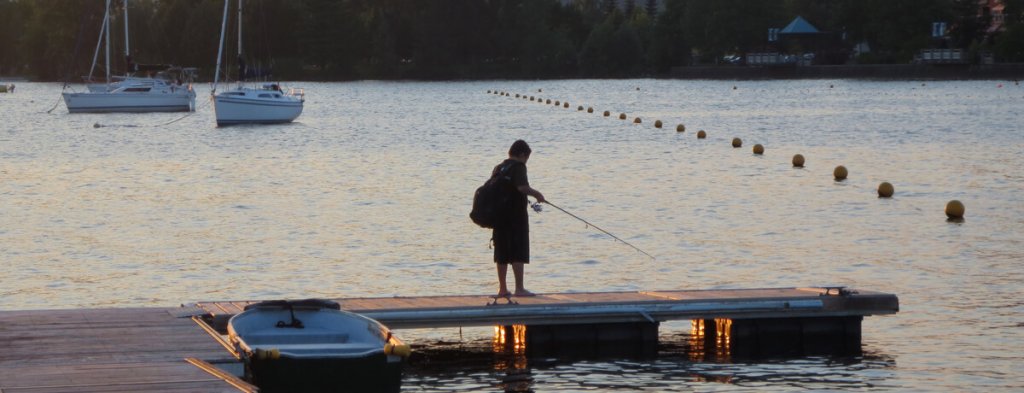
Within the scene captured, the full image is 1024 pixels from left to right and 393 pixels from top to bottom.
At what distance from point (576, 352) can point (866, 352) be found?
2.85 metres

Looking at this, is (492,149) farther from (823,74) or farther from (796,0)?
(796,0)

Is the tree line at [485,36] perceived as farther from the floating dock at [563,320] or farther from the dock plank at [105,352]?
the dock plank at [105,352]

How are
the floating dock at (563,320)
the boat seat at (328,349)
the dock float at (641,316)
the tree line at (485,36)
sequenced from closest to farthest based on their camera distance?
the boat seat at (328,349), the floating dock at (563,320), the dock float at (641,316), the tree line at (485,36)

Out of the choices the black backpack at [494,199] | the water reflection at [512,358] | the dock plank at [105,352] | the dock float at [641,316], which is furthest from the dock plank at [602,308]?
the dock plank at [105,352]

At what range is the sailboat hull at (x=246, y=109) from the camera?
69562 millimetres

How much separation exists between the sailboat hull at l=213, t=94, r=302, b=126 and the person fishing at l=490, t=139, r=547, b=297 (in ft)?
178

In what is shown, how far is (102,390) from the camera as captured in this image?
11.6 m

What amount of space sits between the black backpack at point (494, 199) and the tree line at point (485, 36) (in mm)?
141159

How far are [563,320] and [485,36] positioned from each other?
161366 mm

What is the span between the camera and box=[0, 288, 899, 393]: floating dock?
14.2m

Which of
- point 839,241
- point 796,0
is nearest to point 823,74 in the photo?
point 796,0

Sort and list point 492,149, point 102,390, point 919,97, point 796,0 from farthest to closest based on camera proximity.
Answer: point 796,0 < point 919,97 < point 492,149 < point 102,390

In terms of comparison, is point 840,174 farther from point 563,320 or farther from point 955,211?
point 563,320

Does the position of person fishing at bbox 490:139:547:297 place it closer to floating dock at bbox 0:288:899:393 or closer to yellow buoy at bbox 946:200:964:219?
floating dock at bbox 0:288:899:393
